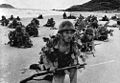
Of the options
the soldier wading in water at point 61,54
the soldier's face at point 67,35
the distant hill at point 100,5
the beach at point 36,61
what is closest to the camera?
the soldier's face at point 67,35

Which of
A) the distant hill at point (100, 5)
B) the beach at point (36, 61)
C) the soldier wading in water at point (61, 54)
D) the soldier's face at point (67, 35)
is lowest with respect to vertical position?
the distant hill at point (100, 5)

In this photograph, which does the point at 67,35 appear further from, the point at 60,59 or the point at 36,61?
the point at 36,61

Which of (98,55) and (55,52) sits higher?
(55,52)

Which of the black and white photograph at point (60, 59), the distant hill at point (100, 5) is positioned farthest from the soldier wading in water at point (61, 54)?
the distant hill at point (100, 5)

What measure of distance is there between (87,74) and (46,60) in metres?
2.33

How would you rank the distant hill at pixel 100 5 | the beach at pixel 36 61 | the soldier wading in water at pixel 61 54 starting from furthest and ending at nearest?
the distant hill at pixel 100 5 < the beach at pixel 36 61 < the soldier wading in water at pixel 61 54

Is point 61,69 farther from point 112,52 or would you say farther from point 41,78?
point 112,52

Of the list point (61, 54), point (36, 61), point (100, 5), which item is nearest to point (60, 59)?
point (61, 54)

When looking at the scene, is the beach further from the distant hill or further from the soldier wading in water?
the distant hill

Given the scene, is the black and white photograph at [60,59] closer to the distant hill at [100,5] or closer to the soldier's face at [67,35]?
the soldier's face at [67,35]

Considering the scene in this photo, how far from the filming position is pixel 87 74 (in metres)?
8.13

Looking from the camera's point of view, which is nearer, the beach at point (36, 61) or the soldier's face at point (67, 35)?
the soldier's face at point (67, 35)

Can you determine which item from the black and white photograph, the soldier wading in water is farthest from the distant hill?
the soldier wading in water

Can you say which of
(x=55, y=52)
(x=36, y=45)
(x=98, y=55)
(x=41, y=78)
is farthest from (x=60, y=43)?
(x=36, y=45)
